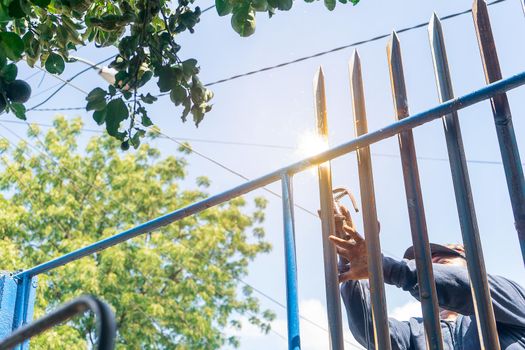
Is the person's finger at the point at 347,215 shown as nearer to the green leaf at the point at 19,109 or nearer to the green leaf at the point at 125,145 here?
the green leaf at the point at 125,145

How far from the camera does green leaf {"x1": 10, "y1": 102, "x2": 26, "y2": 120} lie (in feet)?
6.56

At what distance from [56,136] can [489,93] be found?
14.2 metres

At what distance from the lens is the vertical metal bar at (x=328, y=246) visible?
194 centimetres

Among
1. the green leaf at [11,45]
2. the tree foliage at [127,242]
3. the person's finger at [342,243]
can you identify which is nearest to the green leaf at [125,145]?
the green leaf at [11,45]

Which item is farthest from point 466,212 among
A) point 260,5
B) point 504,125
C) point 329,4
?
point 260,5

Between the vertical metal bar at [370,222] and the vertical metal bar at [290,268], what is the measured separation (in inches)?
8.7

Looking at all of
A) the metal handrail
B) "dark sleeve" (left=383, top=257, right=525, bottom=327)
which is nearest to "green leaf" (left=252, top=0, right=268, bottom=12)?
"dark sleeve" (left=383, top=257, right=525, bottom=327)

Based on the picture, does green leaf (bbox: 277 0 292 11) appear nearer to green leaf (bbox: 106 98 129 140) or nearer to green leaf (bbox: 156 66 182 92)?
green leaf (bbox: 156 66 182 92)

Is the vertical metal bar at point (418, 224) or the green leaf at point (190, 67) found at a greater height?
the green leaf at point (190, 67)

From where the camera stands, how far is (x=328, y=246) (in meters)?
2.06

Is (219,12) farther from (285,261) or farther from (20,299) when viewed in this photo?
(20,299)

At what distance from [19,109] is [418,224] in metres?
1.24

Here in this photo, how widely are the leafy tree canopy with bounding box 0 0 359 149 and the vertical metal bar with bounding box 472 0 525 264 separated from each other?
43 cm

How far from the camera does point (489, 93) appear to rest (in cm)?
175
